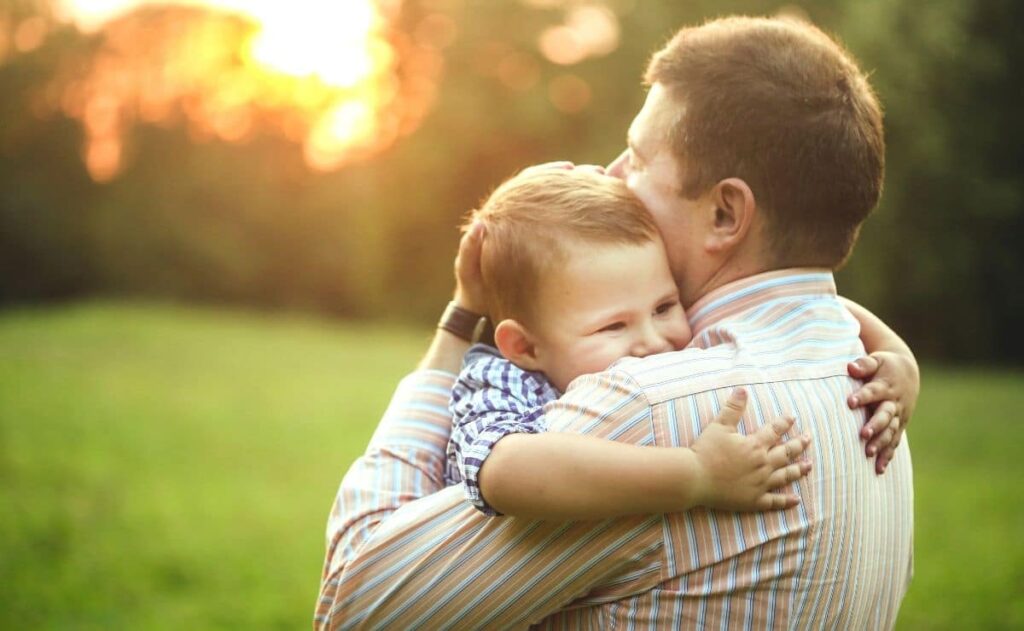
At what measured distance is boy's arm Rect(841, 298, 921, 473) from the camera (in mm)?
1678

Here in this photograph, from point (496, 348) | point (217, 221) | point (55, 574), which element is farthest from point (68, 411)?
point (217, 221)

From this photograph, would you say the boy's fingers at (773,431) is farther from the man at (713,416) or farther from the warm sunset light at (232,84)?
Result: the warm sunset light at (232,84)

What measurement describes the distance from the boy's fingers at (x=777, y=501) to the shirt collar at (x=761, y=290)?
358mm

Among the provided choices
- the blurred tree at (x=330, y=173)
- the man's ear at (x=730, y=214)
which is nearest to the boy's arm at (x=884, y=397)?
the man's ear at (x=730, y=214)

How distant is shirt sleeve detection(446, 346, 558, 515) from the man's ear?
0.40 meters

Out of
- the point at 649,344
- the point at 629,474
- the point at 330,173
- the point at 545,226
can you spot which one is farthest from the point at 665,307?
the point at 330,173

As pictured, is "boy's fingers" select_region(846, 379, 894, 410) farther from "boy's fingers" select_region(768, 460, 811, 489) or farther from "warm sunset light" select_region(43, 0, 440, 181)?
"warm sunset light" select_region(43, 0, 440, 181)

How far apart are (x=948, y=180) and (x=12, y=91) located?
19230mm

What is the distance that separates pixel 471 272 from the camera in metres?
2.04

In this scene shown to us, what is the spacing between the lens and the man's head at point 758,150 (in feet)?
5.82

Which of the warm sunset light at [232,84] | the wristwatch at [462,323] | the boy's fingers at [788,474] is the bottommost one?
the boy's fingers at [788,474]

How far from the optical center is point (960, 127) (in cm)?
1725

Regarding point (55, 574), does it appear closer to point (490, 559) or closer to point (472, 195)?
point (490, 559)

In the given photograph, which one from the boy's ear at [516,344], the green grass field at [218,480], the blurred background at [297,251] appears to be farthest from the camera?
the blurred background at [297,251]
